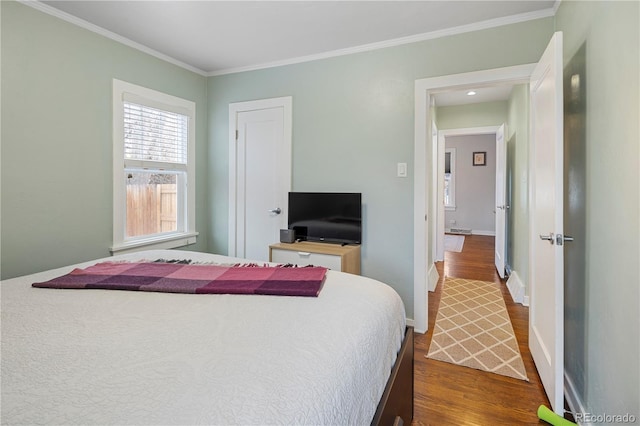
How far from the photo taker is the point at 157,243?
3.09 meters

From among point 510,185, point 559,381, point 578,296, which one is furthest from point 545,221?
point 510,185

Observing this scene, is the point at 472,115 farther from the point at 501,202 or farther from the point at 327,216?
the point at 327,216

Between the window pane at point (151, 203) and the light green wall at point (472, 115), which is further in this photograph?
the light green wall at point (472, 115)

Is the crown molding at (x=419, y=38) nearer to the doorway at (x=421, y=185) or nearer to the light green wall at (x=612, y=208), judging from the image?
the doorway at (x=421, y=185)

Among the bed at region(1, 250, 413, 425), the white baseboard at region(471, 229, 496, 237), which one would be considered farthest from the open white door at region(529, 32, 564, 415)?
the white baseboard at region(471, 229, 496, 237)

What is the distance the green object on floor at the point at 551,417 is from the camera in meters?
1.59

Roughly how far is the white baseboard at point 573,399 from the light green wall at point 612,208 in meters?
0.04

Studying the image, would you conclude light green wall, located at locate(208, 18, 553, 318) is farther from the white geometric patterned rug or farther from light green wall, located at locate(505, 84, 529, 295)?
light green wall, located at locate(505, 84, 529, 295)

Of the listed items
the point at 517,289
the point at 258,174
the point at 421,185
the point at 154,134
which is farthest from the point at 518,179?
the point at 154,134

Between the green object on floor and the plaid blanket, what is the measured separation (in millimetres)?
1344

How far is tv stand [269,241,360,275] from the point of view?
266cm

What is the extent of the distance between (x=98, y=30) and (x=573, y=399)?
406cm

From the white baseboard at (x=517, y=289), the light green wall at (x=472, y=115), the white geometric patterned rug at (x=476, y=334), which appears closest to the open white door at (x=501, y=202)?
the light green wall at (x=472, y=115)

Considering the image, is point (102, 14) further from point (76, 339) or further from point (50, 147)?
point (76, 339)
